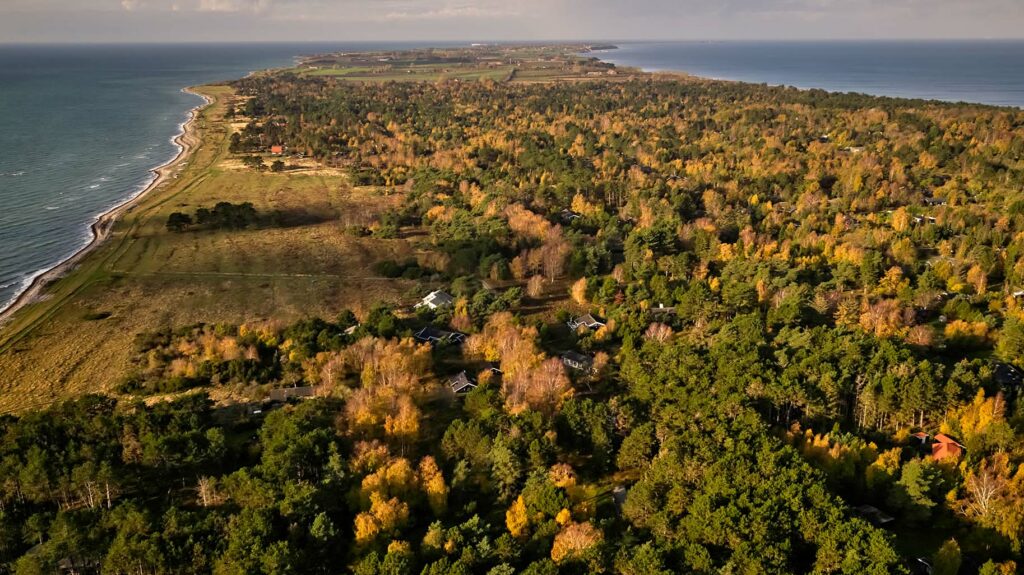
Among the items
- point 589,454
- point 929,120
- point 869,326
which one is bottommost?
point 589,454

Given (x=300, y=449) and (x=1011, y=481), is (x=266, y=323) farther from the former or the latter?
(x=1011, y=481)

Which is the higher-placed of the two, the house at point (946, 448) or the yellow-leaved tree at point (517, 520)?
the house at point (946, 448)

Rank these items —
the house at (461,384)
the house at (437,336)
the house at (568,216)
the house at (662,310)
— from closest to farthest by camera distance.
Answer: the house at (461,384) < the house at (437,336) < the house at (662,310) < the house at (568,216)

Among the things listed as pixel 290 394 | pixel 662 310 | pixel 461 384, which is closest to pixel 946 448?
pixel 662 310

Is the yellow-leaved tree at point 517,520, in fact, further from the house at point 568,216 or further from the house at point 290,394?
the house at point 568,216

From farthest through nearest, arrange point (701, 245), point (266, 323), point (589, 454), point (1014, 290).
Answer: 1. point (701, 245)
2. point (1014, 290)
3. point (266, 323)
4. point (589, 454)

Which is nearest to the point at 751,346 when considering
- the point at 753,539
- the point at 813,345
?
the point at 813,345

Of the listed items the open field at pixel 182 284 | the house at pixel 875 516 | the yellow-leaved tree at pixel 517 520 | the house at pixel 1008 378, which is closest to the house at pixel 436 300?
the open field at pixel 182 284
